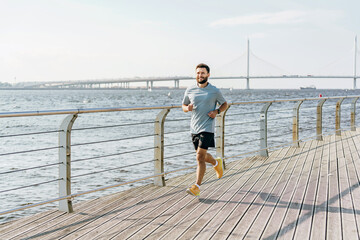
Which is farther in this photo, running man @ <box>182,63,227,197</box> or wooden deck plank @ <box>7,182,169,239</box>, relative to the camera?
running man @ <box>182,63,227,197</box>

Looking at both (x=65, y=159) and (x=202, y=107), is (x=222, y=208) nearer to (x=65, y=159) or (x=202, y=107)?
(x=202, y=107)

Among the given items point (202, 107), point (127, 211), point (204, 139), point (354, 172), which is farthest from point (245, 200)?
point (354, 172)

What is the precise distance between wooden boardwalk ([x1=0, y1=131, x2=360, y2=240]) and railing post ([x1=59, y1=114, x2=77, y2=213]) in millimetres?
118

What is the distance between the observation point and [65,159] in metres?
4.01

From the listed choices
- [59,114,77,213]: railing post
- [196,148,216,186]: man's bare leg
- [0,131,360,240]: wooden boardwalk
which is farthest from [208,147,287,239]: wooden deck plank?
[59,114,77,213]: railing post

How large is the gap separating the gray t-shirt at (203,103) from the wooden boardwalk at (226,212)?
727 millimetres

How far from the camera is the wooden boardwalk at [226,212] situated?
11.3ft

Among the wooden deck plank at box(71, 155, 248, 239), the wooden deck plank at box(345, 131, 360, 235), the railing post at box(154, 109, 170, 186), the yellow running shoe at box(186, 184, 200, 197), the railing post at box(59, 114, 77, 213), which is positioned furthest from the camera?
the railing post at box(154, 109, 170, 186)

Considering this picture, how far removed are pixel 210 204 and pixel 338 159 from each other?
3.54 m

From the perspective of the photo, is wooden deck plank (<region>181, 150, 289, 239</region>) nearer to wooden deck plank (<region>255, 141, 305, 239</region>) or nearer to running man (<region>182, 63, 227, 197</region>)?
wooden deck plank (<region>255, 141, 305, 239</region>)

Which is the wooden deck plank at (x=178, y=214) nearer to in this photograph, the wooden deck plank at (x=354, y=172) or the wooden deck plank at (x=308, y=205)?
the wooden deck plank at (x=308, y=205)

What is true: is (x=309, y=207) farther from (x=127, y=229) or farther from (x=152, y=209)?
(x=127, y=229)

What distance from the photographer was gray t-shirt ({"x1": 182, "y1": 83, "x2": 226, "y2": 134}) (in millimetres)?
4371

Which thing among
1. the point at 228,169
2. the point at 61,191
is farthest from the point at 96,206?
the point at 228,169
